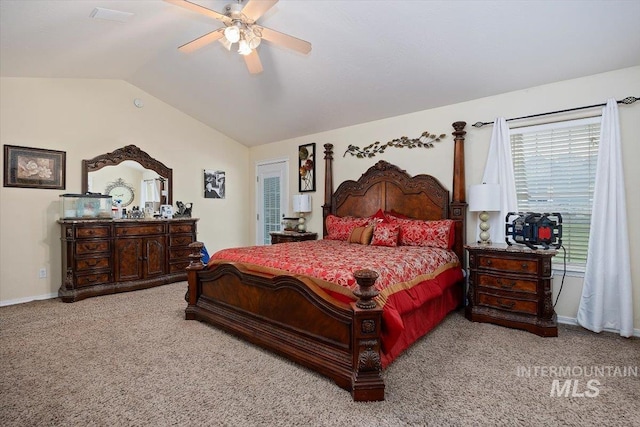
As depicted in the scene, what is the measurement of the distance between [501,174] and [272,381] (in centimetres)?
313

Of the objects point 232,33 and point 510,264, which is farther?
point 510,264

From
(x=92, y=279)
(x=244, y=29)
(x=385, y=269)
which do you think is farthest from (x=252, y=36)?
(x=92, y=279)

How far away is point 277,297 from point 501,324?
7.17 ft

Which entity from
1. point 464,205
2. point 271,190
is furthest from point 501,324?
point 271,190

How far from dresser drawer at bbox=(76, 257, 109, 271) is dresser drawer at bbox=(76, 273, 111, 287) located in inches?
4.1

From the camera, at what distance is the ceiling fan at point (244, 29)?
233 centimetres

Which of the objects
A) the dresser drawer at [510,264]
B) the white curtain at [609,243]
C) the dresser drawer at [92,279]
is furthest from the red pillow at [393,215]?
the dresser drawer at [92,279]

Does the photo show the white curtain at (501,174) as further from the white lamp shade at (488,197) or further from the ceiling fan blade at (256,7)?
the ceiling fan blade at (256,7)

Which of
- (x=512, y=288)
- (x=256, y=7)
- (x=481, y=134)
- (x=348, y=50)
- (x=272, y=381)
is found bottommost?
(x=272, y=381)

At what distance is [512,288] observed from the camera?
10.1ft

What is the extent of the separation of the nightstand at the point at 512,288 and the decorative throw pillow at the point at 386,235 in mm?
813

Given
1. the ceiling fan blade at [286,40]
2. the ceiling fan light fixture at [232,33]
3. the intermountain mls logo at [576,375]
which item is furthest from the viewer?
the ceiling fan blade at [286,40]

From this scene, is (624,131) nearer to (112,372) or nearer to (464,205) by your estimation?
(464,205)

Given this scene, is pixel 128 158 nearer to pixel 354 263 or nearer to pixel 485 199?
pixel 354 263
